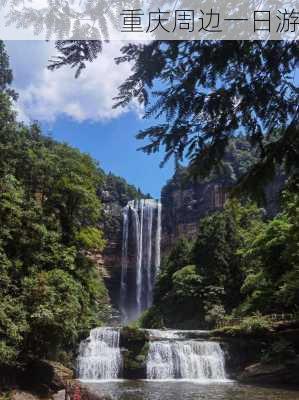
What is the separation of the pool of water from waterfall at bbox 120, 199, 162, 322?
111 ft

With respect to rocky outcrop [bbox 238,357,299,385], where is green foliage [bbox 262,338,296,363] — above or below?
above

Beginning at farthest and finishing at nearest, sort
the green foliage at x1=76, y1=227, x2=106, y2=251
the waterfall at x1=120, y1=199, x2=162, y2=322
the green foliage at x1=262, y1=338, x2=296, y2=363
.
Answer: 1. the waterfall at x1=120, y1=199, x2=162, y2=322
2. the green foliage at x1=76, y1=227, x2=106, y2=251
3. the green foliage at x1=262, y1=338, x2=296, y2=363

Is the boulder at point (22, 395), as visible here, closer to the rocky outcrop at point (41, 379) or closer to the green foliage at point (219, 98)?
the rocky outcrop at point (41, 379)

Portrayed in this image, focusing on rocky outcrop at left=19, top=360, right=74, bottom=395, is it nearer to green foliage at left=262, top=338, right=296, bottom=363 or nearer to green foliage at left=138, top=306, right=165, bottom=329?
green foliage at left=262, top=338, right=296, bottom=363

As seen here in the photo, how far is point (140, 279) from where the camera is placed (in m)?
51.7

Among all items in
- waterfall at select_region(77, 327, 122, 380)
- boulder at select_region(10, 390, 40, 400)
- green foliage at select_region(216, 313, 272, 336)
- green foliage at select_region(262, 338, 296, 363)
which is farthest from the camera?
green foliage at select_region(216, 313, 272, 336)

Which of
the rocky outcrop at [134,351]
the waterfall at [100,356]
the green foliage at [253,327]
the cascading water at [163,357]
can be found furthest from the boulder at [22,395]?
the green foliage at [253,327]

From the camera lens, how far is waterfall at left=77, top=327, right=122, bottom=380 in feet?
63.9

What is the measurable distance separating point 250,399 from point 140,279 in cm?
3866

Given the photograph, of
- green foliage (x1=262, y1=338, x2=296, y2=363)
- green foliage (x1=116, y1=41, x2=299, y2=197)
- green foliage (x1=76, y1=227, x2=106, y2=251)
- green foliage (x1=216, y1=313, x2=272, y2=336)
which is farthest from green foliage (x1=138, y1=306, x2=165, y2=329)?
green foliage (x1=116, y1=41, x2=299, y2=197)

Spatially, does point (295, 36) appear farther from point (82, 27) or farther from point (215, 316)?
point (215, 316)

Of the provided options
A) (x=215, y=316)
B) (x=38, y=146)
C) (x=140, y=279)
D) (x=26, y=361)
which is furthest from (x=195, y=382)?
(x=140, y=279)

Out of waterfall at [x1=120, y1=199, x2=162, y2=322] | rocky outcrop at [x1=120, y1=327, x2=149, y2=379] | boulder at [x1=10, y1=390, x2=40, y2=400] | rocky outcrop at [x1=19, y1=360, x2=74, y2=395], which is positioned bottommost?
boulder at [x1=10, y1=390, x2=40, y2=400]

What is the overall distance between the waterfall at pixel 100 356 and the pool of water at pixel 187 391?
1.98m
